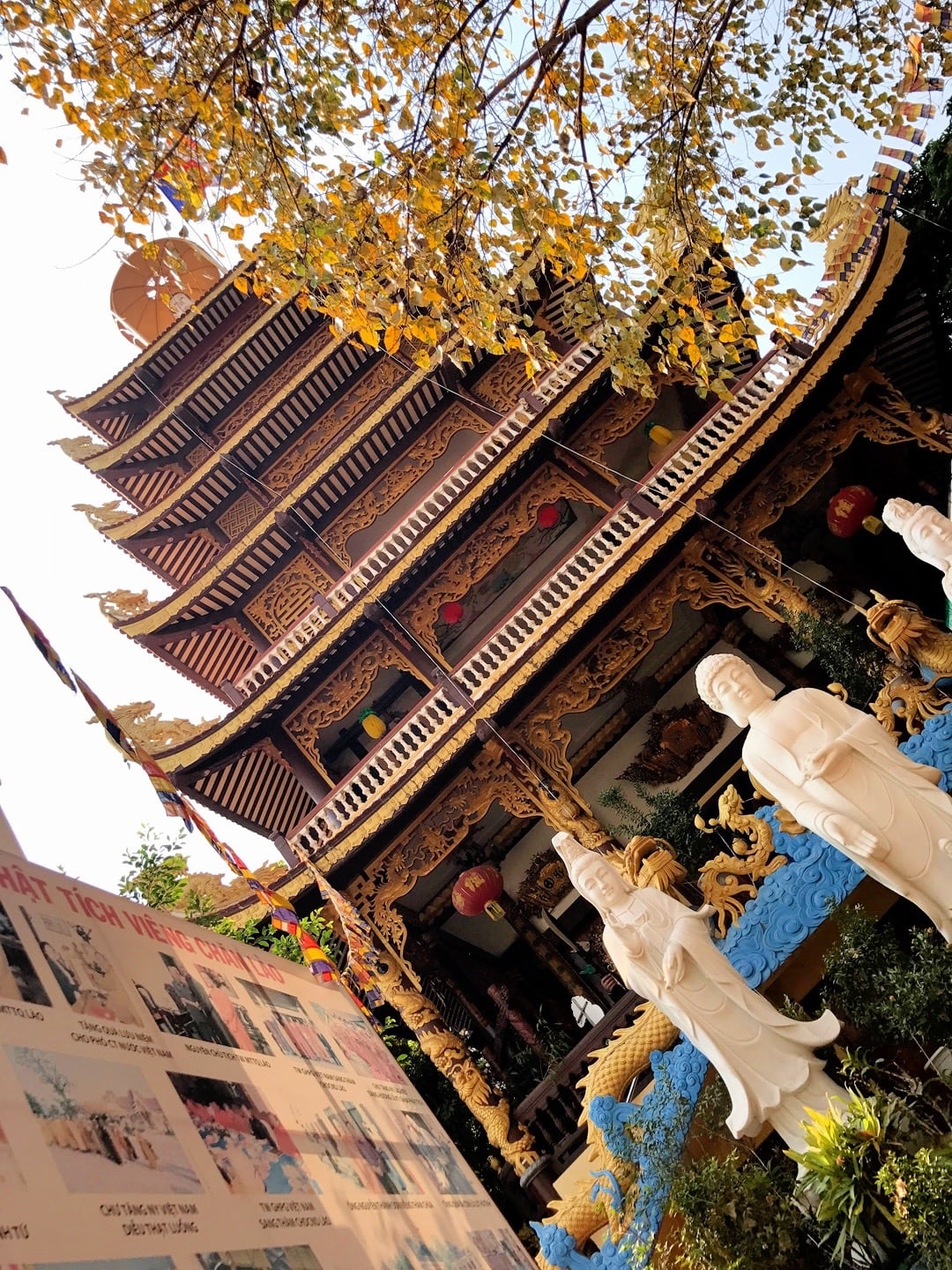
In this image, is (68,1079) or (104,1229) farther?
(68,1079)

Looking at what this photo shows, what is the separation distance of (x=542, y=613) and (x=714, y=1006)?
19.8 feet

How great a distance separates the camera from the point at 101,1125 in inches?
119

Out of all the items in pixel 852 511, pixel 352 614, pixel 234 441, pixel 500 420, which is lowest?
pixel 352 614

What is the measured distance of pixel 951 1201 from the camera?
441cm

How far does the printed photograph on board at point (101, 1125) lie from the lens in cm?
284

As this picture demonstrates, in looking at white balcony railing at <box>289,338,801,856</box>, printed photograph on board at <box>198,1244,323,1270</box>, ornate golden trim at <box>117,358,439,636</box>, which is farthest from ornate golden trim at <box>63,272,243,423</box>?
printed photograph on board at <box>198,1244,323,1270</box>

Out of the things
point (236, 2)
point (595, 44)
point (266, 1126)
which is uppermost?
point (595, 44)

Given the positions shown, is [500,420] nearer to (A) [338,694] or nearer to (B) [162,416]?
(A) [338,694]

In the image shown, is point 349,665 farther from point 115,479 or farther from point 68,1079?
point 68,1079

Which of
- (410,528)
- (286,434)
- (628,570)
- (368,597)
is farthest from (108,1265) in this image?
(286,434)

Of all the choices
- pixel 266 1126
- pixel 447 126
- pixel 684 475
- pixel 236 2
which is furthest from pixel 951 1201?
pixel 684 475

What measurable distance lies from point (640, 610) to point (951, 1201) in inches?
322

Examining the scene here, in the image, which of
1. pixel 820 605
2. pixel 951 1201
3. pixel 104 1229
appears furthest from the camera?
pixel 820 605

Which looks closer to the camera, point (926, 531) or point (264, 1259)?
point (264, 1259)
